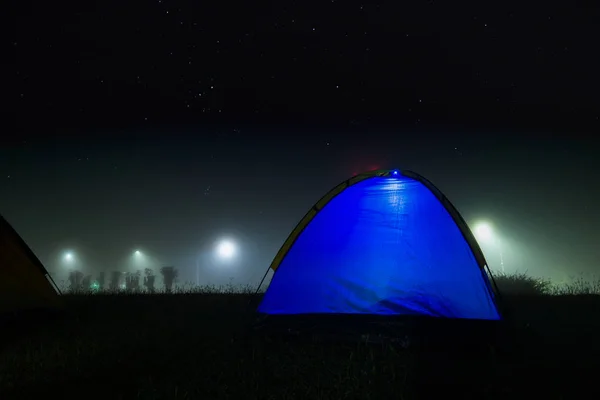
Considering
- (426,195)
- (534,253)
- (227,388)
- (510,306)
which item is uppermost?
(534,253)

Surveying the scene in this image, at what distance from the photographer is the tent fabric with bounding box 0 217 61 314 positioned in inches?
335

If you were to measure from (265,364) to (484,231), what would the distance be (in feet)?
79.8

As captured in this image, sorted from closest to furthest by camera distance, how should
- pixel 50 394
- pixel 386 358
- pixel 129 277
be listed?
pixel 50 394 < pixel 386 358 < pixel 129 277

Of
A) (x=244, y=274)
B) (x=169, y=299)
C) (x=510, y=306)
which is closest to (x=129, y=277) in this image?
(x=244, y=274)

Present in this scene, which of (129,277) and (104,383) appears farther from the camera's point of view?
(129,277)

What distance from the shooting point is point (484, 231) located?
27641mm

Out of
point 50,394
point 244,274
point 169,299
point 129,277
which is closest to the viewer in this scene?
point 50,394

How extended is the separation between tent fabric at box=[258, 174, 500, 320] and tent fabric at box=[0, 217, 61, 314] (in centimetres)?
435

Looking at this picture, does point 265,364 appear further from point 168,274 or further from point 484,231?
point 168,274

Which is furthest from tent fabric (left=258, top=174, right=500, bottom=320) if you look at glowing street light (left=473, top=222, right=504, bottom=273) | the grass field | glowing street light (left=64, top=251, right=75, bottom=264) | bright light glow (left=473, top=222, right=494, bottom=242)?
glowing street light (left=64, top=251, right=75, bottom=264)

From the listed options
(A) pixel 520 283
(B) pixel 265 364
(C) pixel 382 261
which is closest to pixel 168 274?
(A) pixel 520 283

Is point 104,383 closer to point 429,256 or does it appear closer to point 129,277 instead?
point 429,256

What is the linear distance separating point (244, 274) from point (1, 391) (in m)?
52.7

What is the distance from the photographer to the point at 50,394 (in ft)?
16.3
